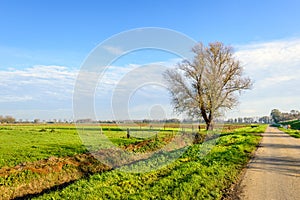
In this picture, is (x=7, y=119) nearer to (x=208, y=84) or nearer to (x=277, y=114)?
(x=208, y=84)

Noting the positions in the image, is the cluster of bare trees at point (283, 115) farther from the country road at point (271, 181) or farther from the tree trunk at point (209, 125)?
the country road at point (271, 181)

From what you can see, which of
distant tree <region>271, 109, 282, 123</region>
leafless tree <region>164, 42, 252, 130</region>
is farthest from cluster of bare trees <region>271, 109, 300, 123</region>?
leafless tree <region>164, 42, 252, 130</region>

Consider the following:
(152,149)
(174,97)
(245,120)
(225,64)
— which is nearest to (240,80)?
(225,64)

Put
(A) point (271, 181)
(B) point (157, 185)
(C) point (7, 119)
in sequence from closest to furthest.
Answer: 1. (B) point (157, 185)
2. (A) point (271, 181)
3. (C) point (7, 119)

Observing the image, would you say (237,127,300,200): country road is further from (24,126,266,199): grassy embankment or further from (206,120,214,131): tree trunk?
(206,120,214,131): tree trunk

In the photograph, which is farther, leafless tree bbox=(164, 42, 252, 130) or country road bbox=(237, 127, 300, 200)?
leafless tree bbox=(164, 42, 252, 130)

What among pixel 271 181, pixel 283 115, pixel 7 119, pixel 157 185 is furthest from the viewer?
pixel 283 115

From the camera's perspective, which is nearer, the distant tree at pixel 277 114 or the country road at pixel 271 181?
the country road at pixel 271 181

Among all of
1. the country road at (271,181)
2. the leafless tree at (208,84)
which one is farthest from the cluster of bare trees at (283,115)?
the country road at (271,181)

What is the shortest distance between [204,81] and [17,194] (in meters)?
28.7

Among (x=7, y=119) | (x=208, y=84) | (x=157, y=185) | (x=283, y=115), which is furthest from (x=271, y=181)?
(x=283, y=115)

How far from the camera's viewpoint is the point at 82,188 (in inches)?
333

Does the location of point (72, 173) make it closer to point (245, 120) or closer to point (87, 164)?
point (87, 164)

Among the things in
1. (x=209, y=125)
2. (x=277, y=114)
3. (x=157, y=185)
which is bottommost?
(x=157, y=185)
